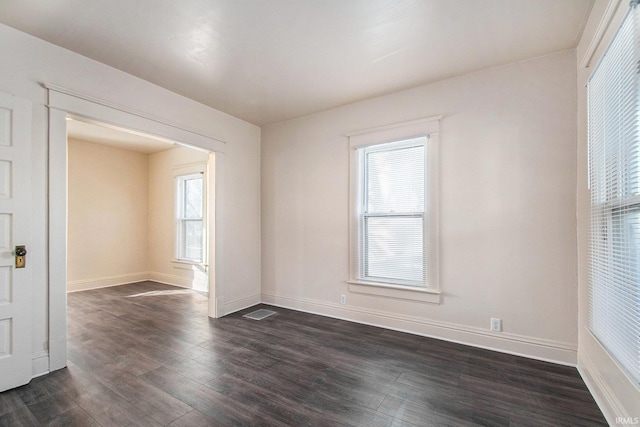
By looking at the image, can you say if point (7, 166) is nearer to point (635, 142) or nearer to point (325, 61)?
point (325, 61)

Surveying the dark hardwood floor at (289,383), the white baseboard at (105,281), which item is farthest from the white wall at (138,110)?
the white baseboard at (105,281)

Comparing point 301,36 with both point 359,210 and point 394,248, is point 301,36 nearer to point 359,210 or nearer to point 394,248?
point 359,210

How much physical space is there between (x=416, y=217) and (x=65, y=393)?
3575mm

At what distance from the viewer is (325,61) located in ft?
9.62

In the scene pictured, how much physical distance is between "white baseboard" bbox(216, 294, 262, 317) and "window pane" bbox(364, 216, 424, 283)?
6.24 feet

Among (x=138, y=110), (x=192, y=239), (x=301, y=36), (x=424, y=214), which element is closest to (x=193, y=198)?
(x=192, y=239)

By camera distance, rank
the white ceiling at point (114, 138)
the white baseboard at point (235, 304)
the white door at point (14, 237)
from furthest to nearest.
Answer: the white ceiling at point (114, 138) → the white baseboard at point (235, 304) → the white door at point (14, 237)

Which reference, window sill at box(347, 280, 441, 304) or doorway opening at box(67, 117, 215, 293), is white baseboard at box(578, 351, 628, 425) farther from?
doorway opening at box(67, 117, 215, 293)

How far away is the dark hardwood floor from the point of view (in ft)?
6.48

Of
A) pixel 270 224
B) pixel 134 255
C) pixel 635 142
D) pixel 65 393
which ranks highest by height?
→ pixel 635 142

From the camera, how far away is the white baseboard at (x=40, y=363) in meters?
2.48

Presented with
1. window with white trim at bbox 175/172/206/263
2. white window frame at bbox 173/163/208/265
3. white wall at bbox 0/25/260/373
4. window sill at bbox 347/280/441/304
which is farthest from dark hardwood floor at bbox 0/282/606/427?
white window frame at bbox 173/163/208/265

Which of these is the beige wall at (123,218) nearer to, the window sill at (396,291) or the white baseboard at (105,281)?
the white baseboard at (105,281)

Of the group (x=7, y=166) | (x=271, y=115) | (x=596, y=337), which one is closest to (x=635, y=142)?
(x=596, y=337)
